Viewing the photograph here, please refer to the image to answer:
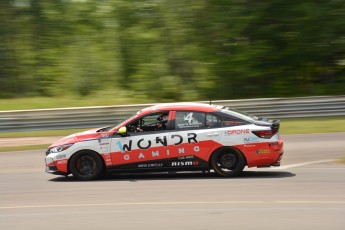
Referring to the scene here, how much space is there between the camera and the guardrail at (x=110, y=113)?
22.0m

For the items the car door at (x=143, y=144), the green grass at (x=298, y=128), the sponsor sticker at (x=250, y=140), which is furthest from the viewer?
the green grass at (x=298, y=128)

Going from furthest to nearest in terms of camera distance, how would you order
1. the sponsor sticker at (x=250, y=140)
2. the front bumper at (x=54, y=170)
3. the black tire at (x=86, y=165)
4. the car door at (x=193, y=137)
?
the front bumper at (x=54, y=170)
the black tire at (x=86, y=165)
the car door at (x=193, y=137)
the sponsor sticker at (x=250, y=140)

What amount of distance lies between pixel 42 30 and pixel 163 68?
7305 mm

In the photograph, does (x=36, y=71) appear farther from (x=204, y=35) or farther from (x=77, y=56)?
(x=204, y=35)

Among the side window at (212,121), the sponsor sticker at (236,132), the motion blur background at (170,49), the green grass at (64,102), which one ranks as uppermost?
the motion blur background at (170,49)

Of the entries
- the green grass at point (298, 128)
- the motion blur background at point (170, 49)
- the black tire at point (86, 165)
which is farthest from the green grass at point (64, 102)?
the black tire at point (86, 165)

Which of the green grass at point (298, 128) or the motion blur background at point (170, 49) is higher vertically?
the motion blur background at point (170, 49)

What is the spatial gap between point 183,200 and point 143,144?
2.38 metres

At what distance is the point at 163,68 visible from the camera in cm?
2764

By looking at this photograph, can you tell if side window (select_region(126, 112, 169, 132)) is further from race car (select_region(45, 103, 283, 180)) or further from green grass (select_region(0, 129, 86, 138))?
green grass (select_region(0, 129, 86, 138))

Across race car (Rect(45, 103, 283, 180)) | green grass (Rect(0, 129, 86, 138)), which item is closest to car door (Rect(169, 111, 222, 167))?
race car (Rect(45, 103, 283, 180))

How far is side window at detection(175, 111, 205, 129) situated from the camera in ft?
39.4

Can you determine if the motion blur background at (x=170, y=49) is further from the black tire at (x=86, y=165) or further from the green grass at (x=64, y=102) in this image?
the black tire at (x=86, y=165)

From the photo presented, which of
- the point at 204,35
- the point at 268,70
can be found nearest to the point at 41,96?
the point at 204,35
